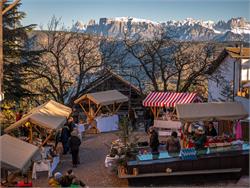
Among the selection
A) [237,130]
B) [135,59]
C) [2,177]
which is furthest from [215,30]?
[2,177]

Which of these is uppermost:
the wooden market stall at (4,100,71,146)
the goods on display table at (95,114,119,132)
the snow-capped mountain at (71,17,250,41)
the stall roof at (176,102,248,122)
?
the snow-capped mountain at (71,17,250,41)

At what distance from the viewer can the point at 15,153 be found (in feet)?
42.7

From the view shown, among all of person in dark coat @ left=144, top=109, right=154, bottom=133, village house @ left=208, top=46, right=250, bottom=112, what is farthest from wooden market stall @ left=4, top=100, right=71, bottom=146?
village house @ left=208, top=46, right=250, bottom=112

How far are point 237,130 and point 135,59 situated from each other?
16.8 m

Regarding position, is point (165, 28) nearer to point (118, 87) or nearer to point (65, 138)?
point (118, 87)

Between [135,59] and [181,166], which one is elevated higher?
[135,59]

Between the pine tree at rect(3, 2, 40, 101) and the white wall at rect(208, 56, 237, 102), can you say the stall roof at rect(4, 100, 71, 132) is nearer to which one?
the pine tree at rect(3, 2, 40, 101)

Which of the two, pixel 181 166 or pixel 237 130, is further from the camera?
pixel 237 130

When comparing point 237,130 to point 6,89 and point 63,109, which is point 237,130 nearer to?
point 63,109

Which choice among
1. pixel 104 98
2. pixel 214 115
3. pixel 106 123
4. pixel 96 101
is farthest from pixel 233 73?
pixel 214 115

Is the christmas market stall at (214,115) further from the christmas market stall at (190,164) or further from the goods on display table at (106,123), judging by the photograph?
the goods on display table at (106,123)

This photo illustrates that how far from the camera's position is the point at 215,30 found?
72.4 m

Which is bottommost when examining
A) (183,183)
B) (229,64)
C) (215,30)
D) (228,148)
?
(183,183)

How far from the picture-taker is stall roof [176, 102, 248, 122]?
16.9 m
